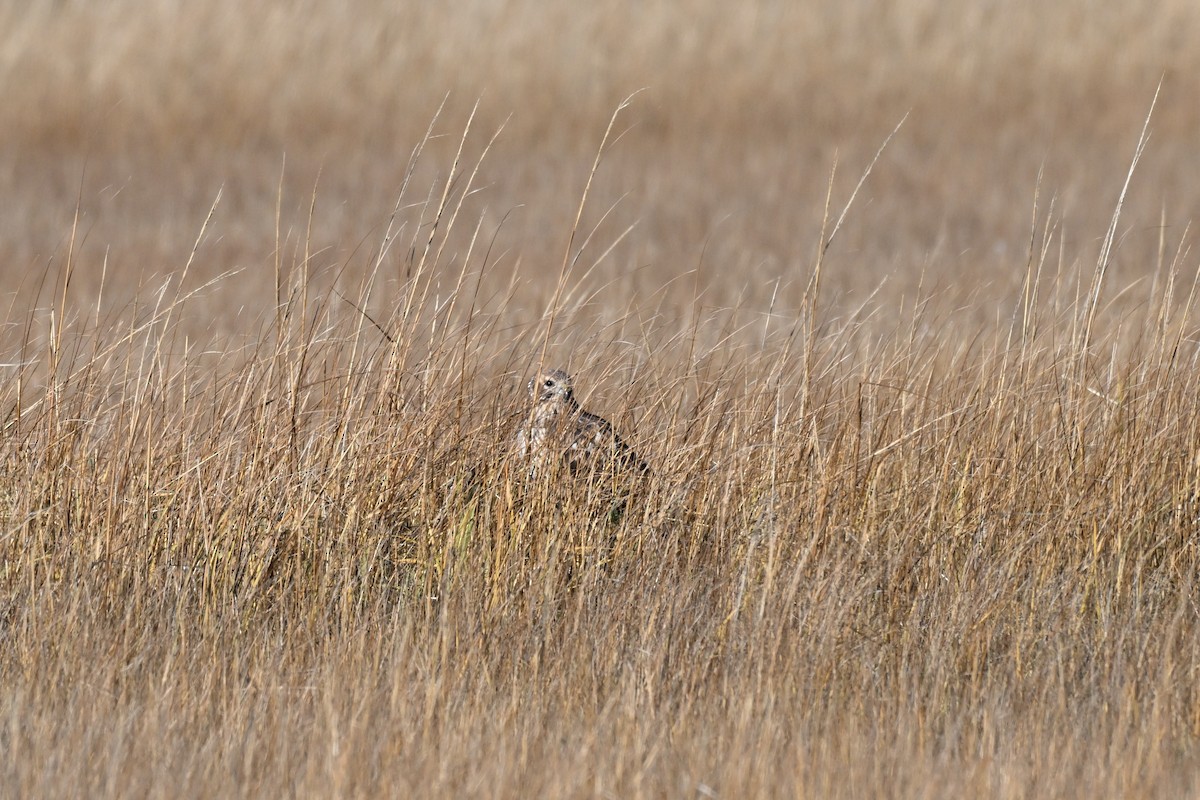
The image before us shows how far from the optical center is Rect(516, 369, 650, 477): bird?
4035 mm

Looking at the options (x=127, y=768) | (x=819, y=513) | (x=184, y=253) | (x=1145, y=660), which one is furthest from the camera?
(x=184, y=253)

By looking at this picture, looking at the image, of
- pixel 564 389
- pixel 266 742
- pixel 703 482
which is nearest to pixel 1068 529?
pixel 703 482

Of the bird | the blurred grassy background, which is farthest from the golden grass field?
the blurred grassy background

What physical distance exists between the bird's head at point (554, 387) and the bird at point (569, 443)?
0.03 meters

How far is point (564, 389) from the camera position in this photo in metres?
4.31

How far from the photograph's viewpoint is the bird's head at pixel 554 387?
4.28 meters

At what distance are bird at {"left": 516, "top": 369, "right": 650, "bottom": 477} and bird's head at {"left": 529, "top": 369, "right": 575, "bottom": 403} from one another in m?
0.03

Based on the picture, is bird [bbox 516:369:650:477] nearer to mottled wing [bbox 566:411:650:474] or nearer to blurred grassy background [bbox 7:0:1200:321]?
mottled wing [bbox 566:411:650:474]

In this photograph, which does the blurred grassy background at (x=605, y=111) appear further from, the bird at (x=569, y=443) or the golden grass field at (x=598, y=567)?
the bird at (x=569, y=443)

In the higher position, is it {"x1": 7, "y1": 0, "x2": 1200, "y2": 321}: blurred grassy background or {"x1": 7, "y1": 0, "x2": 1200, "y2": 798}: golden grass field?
{"x1": 7, "y1": 0, "x2": 1200, "y2": 798}: golden grass field

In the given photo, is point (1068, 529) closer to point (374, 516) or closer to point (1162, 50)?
point (374, 516)

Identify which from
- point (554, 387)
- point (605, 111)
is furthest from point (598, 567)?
point (605, 111)

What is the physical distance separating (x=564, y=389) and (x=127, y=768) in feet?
5.92

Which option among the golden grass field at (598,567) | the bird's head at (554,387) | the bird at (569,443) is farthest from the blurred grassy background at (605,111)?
the bird at (569,443)
